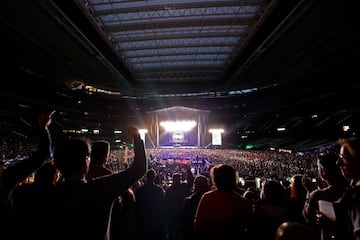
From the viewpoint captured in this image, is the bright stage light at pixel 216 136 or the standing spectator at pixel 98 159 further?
the bright stage light at pixel 216 136

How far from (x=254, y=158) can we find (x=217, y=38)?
27.0ft

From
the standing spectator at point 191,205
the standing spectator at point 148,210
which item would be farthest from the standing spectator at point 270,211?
the standing spectator at point 148,210

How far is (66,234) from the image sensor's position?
61.1 inches

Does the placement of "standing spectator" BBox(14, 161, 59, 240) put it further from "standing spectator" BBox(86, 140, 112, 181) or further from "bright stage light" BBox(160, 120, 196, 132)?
"bright stage light" BBox(160, 120, 196, 132)

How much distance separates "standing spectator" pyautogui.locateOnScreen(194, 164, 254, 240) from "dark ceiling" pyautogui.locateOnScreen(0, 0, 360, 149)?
11902 millimetres

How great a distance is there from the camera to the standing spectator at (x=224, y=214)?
252cm

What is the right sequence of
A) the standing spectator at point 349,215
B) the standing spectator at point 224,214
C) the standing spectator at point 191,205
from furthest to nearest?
the standing spectator at point 191,205
the standing spectator at point 224,214
the standing spectator at point 349,215

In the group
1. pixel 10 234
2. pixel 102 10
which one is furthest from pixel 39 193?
pixel 102 10

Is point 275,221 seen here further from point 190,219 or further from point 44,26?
point 44,26

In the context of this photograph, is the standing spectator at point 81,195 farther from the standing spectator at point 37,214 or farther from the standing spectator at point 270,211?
the standing spectator at point 270,211

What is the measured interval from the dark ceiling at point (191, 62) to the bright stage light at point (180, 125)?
12.7ft

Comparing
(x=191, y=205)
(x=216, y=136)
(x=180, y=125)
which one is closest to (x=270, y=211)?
(x=191, y=205)

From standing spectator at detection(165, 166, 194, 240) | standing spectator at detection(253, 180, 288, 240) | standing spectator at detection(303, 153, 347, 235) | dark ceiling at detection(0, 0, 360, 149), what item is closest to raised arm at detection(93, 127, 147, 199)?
standing spectator at detection(253, 180, 288, 240)

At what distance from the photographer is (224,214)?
2.52 meters
